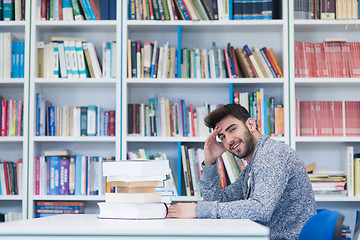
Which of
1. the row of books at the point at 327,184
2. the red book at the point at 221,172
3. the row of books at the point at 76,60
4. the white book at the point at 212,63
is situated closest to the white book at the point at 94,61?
Result: the row of books at the point at 76,60

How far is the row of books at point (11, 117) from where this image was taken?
3.60 meters

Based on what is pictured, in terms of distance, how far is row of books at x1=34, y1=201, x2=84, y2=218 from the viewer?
3.54m

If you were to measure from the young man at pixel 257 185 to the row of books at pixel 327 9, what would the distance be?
4.36ft

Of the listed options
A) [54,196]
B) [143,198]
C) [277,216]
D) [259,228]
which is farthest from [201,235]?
[54,196]

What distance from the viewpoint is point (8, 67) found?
3623 mm

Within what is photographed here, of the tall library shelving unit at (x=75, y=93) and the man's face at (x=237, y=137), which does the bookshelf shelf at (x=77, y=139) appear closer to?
the tall library shelving unit at (x=75, y=93)

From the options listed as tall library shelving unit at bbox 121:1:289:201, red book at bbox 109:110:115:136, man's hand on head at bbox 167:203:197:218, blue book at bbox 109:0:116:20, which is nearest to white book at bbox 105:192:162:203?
man's hand on head at bbox 167:203:197:218

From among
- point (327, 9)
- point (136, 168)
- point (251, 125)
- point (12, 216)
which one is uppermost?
point (327, 9)

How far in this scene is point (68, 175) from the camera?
3562 millimetres

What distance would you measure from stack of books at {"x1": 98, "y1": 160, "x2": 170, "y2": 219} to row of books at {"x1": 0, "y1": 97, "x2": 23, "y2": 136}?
6.55 ft

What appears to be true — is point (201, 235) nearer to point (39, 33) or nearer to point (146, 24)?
point (146, 24)

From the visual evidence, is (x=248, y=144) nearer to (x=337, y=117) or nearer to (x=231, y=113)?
(x=231, y=113)

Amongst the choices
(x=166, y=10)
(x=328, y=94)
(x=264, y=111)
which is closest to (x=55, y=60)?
(x=166, y=10)

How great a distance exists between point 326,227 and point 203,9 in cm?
224
